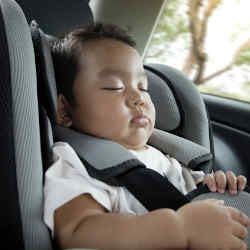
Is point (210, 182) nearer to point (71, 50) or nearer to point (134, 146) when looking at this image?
point (134, 146)

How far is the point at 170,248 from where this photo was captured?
940 millimetres

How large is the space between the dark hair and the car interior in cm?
6

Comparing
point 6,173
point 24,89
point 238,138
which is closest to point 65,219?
point 6,173

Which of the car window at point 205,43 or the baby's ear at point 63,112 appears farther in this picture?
the car window at point 205,43

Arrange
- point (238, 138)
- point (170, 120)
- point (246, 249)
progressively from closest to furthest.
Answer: point (246, 249), point (170, 120), point (238, 138)

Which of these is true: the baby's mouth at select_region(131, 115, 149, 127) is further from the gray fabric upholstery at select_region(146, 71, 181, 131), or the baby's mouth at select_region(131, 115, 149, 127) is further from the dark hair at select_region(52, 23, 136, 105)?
the gray fabric upholstery at select_region(146, 71, 181, 131)

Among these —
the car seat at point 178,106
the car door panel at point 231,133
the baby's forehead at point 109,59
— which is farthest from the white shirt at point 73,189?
the car door panel at point 231,133

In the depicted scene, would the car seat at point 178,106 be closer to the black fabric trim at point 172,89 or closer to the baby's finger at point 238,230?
the black fabric trim at point 172,89

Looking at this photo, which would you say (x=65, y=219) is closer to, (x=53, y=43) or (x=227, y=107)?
(x=53, y=43)

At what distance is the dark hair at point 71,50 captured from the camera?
1.33 meters

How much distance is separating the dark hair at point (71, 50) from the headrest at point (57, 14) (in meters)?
0.24

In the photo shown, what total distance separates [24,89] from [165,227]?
436 millimetres

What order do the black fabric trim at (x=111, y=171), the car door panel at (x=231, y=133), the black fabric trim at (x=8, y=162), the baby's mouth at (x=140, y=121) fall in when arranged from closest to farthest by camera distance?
the black fabric trim at (x=8, y=162) < the black fabric trim at (x=111, y=171) < the baby's mouth at (x=140, y=121) < the car door panel at (x=231, y=133)

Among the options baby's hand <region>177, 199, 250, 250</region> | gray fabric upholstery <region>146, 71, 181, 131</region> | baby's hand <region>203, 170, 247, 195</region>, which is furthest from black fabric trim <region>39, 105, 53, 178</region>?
gray fabric upholstery <region>146, 71, 181, 131</region>
